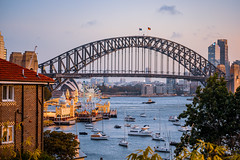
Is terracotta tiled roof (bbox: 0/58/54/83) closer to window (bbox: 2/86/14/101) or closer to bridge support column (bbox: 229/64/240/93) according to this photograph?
window (bbox: 2/86/14/101)

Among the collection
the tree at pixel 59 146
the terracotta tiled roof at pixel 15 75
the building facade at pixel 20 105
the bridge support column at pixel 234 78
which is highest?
the bridge support column at pixel 234 78

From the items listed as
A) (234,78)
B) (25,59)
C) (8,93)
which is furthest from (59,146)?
(234,78)

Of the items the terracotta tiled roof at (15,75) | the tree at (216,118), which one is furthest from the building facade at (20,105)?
the tree at (216,118)

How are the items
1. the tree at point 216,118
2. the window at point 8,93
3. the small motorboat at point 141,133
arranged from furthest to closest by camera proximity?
the small motorboat at point 141,133, the tree at point 216,118, the window at point 8,93

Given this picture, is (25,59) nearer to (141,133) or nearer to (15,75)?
(141,133)

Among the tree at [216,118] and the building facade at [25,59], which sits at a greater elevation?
the building facade at [25,59]

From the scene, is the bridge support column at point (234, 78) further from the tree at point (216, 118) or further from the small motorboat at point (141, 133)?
the tree at point (216, 118)

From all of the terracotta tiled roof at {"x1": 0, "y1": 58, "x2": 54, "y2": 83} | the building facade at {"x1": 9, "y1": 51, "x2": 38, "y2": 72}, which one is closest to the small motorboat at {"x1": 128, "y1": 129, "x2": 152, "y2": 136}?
the building facade at {"x1": 9, "y1": 51, "x2": 38, "y2": 72}
